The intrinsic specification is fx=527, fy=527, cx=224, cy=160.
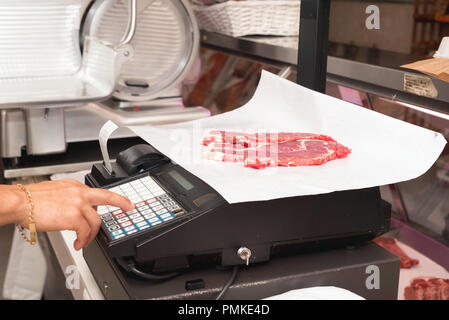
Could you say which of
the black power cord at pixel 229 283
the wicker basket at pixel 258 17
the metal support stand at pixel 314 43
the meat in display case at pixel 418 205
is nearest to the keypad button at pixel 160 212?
the black power cord at pixel 229 283

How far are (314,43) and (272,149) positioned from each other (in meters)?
0.34

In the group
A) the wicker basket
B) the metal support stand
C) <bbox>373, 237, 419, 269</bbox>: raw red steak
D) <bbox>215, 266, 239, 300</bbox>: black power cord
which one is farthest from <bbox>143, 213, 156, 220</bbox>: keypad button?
the wicker basket

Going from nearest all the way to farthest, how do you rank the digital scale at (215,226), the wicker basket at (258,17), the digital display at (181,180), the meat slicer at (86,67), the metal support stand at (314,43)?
the digital scale at (215,226)
the digital display at (181,180)
the metal support stand at (314,43)
the meat slicer at (86,67)
the wicker basket at (258,17)

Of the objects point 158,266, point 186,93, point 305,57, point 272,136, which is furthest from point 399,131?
point 186,93

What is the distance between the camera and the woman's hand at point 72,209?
85 cm

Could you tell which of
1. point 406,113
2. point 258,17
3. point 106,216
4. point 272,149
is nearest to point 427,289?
point 406,113

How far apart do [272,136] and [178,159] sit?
22 cm

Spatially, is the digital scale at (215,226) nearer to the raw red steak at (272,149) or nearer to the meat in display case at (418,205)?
the raw red steak at (272,149)

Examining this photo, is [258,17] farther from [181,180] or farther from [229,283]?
[229,283]

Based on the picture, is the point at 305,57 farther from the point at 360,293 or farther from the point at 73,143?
the point at 73,143

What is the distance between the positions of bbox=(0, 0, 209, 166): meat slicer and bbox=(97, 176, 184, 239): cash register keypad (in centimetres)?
78

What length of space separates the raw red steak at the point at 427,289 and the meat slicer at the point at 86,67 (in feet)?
3.41

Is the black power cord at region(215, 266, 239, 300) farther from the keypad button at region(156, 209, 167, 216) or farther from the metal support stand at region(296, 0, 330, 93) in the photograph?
the metal support stand at region(296, 0, 330, 93)

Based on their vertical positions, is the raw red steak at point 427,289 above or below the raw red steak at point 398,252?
below
